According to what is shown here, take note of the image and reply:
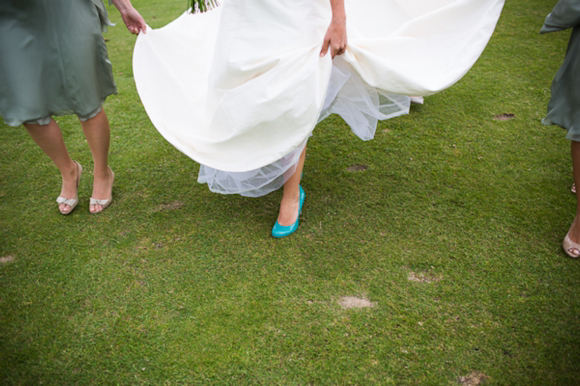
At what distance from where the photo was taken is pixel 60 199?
2.33 metres

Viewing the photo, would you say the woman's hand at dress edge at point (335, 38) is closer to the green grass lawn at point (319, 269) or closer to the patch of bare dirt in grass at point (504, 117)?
the green grass lawn at point (319, 269)

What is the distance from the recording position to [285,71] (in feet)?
5.42

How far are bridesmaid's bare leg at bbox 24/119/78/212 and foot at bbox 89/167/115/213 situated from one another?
13 centimetres

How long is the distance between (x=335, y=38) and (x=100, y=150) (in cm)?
143

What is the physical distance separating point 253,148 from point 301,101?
282mm

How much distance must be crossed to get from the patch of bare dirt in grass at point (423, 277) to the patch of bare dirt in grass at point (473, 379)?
→ 43 centimetres

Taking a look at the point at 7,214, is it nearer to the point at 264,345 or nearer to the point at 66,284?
the point at 66,284

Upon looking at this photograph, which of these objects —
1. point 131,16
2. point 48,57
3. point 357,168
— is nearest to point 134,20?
point 131,16

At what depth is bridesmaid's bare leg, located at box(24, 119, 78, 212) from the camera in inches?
84.2

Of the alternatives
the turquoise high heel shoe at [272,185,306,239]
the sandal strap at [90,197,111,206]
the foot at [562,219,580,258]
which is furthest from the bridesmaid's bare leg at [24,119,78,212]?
the foot at [562,219,580,258]

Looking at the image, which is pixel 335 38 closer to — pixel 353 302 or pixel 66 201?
pixel 353 302

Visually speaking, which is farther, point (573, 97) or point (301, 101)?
point (573, 97)

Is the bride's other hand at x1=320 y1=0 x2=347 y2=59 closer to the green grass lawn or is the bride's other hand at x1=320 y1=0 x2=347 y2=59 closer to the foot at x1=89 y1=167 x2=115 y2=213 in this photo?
the green grass lawn

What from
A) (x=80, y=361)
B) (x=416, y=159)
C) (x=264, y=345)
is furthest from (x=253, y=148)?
(x=416, y=159)
